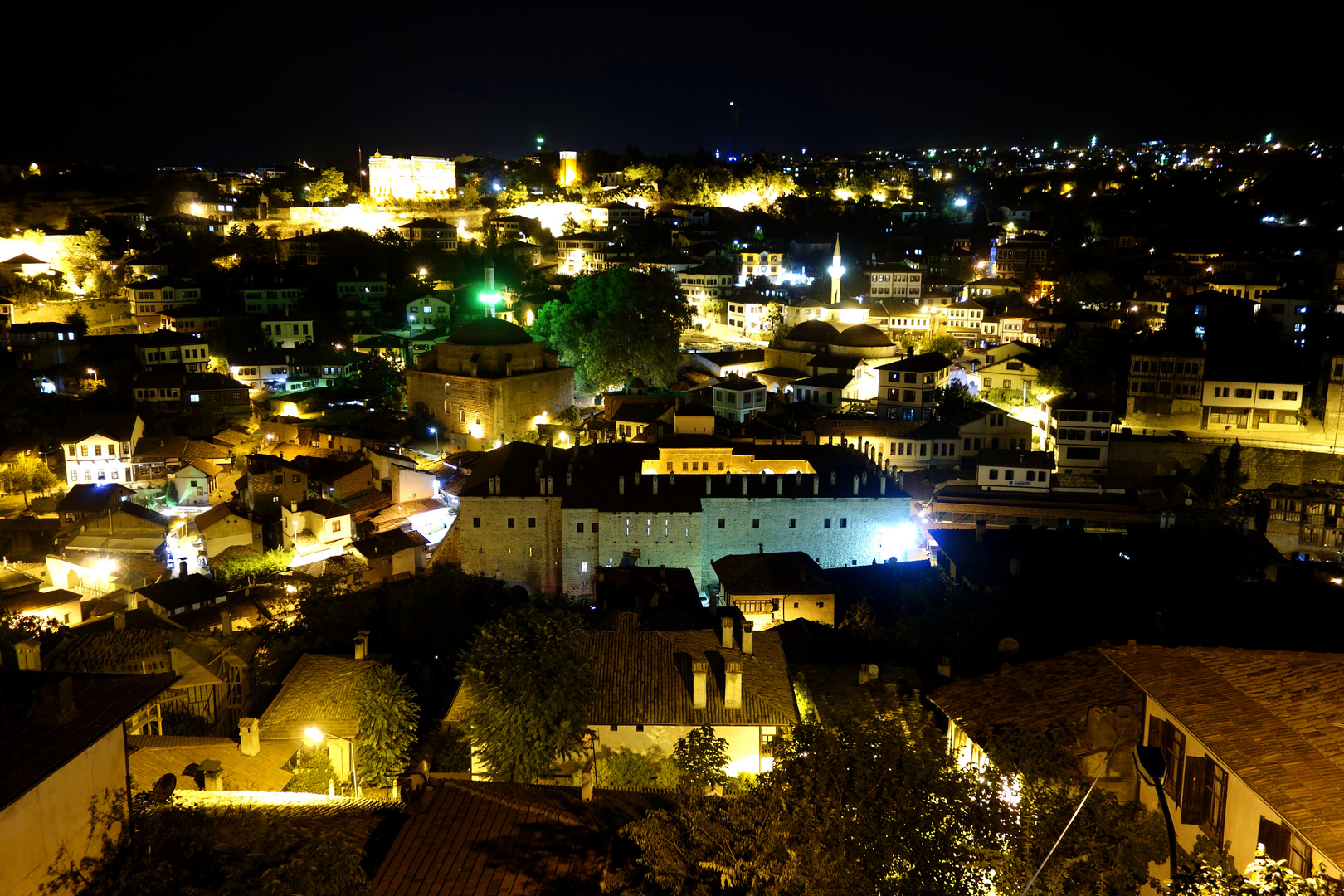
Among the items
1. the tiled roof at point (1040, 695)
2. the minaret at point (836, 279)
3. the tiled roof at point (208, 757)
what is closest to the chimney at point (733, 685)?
the tiled roof at point (1040, 695)

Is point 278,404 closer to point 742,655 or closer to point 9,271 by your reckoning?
point 9,271

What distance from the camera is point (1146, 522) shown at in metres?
24.9

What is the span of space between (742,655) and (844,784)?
5.21 meters

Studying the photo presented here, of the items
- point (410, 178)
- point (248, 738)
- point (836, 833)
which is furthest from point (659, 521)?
point (410, 178)

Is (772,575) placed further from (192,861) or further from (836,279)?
(836,279)

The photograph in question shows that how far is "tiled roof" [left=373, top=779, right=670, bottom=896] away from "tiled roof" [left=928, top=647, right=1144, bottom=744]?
2.78 meters

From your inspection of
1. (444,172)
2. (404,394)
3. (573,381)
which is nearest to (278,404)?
(404,394)

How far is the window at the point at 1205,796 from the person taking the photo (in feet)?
19.4

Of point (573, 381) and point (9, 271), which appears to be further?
point (9, 271)

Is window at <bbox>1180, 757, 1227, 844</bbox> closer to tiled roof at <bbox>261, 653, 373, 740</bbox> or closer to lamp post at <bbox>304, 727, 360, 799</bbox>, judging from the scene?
lamp post at <bbox>304, 727, 360, 799</bbox>

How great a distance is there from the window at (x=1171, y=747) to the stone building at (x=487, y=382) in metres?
26.7

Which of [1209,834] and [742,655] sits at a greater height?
[1209,834]

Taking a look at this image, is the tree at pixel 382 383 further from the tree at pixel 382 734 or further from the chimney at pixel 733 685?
the chimney at pixel 733 685

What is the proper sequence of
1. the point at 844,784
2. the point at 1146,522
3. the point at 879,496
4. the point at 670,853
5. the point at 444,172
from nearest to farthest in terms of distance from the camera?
the point at 670,853, the point at 844,784, the point at 879,496, the point at 1146,522, the point at 444,172
